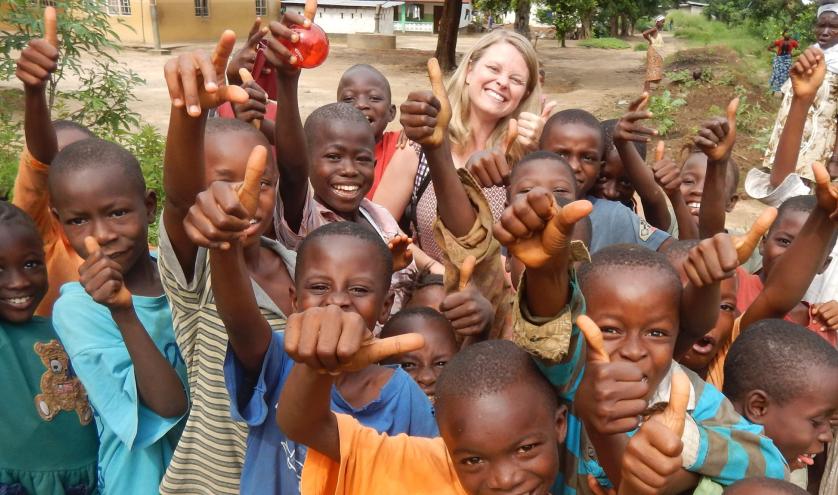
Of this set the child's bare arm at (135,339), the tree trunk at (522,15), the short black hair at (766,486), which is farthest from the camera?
the tree trunk at (522,15)

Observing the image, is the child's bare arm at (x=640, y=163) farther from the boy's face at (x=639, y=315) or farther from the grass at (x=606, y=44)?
the grass at (x=606, y=44)

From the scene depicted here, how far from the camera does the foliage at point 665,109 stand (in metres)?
10.9

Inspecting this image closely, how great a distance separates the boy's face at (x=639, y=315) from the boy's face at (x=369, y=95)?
209cm

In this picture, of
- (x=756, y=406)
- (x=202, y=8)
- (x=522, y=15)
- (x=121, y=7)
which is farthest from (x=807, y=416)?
(x=202, y=8)

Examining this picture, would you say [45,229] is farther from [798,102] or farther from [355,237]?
[798,102]

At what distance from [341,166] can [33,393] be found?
1301 mm

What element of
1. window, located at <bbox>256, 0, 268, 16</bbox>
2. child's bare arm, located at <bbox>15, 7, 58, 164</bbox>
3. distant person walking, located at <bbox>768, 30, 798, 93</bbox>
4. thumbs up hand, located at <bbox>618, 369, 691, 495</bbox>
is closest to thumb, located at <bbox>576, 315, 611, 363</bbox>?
thumbs up hand, located at <bbox>618, 369, 691, 495</bbox>

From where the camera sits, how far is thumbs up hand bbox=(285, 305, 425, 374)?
1.33m

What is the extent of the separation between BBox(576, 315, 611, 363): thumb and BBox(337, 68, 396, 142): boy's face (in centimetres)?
247

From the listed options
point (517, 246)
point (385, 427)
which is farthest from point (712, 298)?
point (385, 427)

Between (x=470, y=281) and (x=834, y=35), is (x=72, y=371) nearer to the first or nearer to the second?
(x=470, y=281)

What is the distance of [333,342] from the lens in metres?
1.33

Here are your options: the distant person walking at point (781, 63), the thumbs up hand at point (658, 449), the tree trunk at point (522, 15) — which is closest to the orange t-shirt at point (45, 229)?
the thumbs up hand at point (658, 449)

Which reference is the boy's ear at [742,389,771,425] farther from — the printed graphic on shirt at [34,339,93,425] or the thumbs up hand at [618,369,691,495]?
the printed graphic on shirt at [34,339,93,425]
